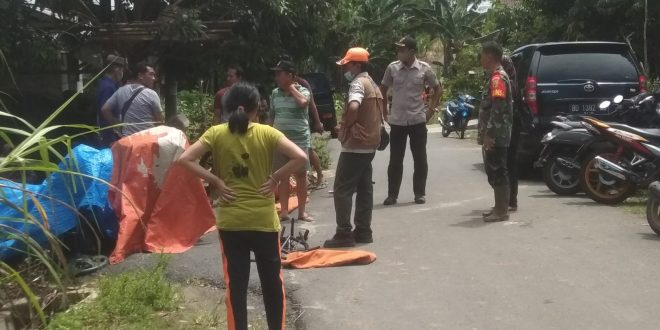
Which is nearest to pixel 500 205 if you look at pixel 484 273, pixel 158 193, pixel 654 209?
pixel 654 209

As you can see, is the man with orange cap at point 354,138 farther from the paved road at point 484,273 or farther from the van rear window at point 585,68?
the van rear window at point 585,68

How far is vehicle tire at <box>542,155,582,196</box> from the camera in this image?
953cm

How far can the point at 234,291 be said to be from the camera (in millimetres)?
4625

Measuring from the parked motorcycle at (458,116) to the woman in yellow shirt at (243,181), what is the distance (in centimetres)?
1734

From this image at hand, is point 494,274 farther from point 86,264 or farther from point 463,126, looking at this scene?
point 463,126

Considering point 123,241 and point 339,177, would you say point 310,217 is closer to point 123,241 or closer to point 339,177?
point 339,177

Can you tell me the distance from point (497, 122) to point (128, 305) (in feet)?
13.5

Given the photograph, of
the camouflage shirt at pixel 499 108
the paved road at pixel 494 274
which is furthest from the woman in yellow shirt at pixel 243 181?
the camouflage shirt at pixel 499 108

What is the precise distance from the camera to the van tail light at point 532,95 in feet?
34.0

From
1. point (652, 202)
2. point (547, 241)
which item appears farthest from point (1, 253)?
point (652, 202)

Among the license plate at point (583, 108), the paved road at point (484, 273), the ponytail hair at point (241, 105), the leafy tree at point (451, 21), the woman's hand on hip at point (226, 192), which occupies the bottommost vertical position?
the paved road at point (484, 273)

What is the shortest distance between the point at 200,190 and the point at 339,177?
3.92 feet

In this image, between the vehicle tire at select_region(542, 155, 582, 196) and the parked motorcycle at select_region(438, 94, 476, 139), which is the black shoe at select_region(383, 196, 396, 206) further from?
the parked motorcycle at select_region(438, 94, 476, 139)

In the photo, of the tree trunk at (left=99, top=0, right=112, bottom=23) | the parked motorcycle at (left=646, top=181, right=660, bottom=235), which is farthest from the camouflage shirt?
the tree trunk at (left=99, top=0, right=112, bottom=23)
